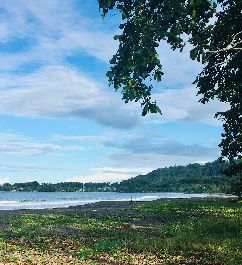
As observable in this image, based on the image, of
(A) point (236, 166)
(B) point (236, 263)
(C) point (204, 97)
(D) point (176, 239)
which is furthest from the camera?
(A) point (236, 166)

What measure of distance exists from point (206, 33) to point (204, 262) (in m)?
7.99


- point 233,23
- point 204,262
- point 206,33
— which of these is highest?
point 233,23

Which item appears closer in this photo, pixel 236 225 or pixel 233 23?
pixel 233 23

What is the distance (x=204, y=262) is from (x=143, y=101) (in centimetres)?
684

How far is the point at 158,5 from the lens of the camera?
11.4m

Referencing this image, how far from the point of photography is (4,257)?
49.6 feet

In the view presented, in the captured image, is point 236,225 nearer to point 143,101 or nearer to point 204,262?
point 204,262

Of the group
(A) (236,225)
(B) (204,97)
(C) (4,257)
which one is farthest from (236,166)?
(C) (4,257)

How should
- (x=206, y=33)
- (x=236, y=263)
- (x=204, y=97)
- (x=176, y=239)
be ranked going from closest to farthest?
(x=206, y=33), (x=236, y=263), (x=176, y=239), (x=204, y=97)

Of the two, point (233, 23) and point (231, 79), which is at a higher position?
point (233, 23)

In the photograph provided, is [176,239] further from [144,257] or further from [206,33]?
[206,33]

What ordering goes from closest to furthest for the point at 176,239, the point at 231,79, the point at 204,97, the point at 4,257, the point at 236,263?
the point at 236,263 < the point at 4,257 < the point at 176,239 < the point at 231,79 < the point at 204,97

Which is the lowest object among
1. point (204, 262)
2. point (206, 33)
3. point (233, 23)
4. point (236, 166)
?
point (204, 262)

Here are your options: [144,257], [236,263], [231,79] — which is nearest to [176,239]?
[144,257]
